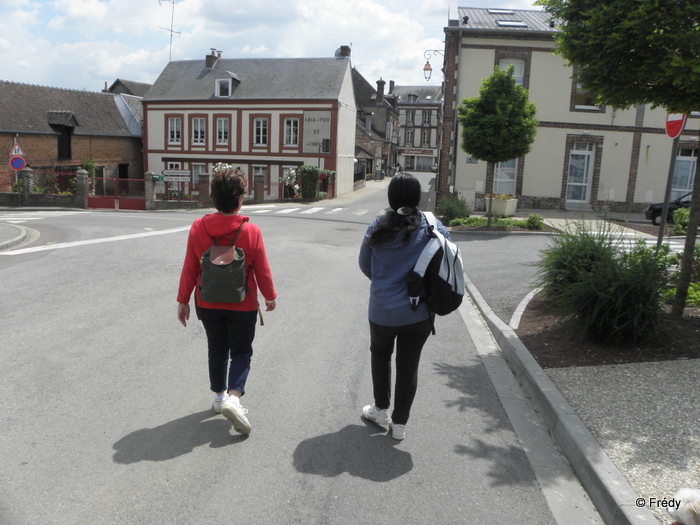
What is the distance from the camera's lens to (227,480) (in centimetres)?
360

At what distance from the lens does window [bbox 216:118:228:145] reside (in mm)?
40406

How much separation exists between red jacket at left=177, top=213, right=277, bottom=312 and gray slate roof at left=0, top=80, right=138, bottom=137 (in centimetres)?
3384

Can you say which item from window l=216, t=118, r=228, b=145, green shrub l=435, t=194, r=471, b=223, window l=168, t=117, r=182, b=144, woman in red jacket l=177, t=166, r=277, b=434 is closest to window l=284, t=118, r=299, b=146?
window l=216, t=118, r=228, b=145

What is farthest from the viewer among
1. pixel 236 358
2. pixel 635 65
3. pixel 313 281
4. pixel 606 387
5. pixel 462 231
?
pixel 462 231

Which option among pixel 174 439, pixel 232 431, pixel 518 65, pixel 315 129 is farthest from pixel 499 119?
pixel 315 129

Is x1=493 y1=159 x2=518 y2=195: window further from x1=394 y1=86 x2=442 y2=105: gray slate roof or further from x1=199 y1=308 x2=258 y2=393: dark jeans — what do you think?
x1=394 y1=86 x2=442 y2=105: gray slate roof

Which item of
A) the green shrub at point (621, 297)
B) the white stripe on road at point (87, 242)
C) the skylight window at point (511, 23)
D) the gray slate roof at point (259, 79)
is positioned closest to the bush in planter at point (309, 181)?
the gray slate roof at point (259, 79)

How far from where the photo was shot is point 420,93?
9262cm

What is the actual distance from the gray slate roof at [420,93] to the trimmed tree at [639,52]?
86439mm

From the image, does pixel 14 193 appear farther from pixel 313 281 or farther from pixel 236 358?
pixel 236 358

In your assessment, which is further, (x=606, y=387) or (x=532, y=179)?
(x=532, y=179)

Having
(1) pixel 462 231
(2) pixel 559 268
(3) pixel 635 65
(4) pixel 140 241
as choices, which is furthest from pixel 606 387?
(1) pixel 462 231

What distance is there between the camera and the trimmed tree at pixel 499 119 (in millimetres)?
18453

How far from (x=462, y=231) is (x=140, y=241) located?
9499mm
